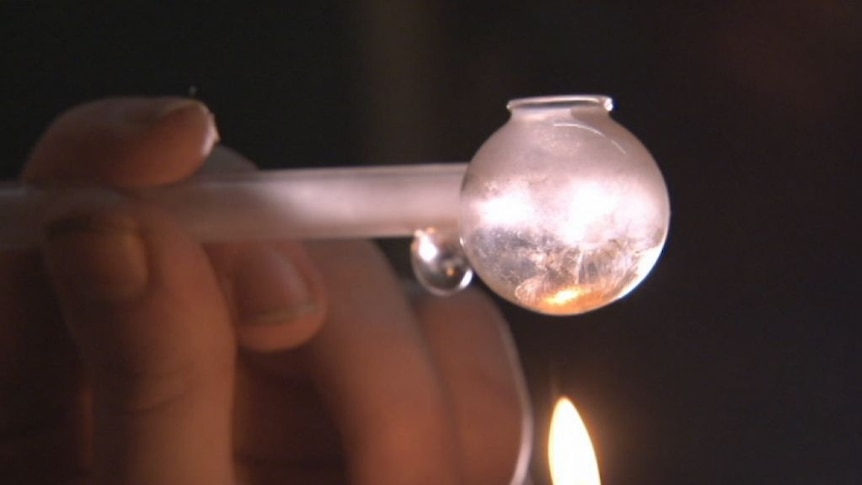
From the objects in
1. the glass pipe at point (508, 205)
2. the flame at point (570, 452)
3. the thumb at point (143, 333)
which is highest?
the glass pipe at point (508, 205)

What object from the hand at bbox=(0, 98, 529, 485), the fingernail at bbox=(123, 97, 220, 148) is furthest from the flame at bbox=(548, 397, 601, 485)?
the fingernail at bbox=(123, 97, 220, 148)

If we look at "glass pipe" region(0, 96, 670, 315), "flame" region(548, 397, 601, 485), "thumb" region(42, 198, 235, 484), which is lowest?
"flame" region(548, 397, 601, 485)

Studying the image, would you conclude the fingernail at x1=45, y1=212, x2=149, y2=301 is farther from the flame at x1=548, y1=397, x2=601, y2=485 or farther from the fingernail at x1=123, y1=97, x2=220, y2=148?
the flame at x1=548, y1=397, x2=601, y2=485

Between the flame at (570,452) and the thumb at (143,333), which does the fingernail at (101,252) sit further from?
the flame at (570,452)

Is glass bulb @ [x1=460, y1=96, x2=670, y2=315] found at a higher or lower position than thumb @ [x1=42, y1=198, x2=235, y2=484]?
higher

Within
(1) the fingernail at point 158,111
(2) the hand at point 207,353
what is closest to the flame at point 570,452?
(2) the hand at point 207,353

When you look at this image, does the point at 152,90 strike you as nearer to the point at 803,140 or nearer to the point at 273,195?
the point at 273,195

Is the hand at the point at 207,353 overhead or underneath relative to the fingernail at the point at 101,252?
underneath
